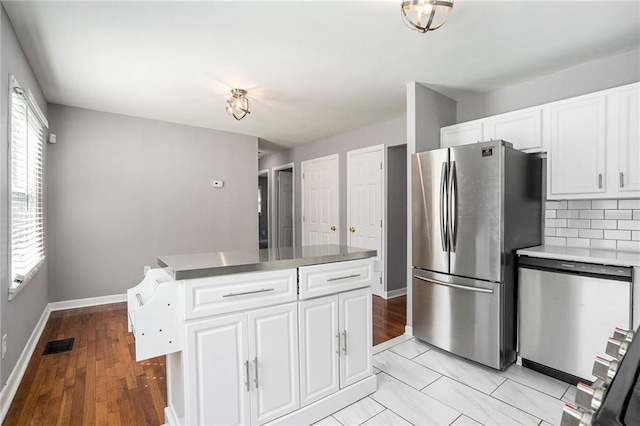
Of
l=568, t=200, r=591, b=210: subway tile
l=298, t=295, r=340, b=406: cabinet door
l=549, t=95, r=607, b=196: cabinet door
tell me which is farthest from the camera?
l=568, t=200, r=591, b=210: subway tile

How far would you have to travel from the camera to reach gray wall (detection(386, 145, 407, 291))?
4430mm

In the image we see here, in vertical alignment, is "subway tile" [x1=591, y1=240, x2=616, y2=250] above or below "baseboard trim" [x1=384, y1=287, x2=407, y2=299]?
above

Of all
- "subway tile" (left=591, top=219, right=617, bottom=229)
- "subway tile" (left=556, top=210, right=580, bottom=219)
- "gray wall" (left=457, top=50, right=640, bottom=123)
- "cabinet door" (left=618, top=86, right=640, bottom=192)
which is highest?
"gray wall" (left=457, top=50, right=640, bottom=123)

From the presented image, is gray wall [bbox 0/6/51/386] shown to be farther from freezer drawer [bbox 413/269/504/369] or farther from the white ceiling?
freezer drawer [bbox 413/269/504/369]

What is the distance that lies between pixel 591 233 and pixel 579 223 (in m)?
0.11

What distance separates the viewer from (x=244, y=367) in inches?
61.4

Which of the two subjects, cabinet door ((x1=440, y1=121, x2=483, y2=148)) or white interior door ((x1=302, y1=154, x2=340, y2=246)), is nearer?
cabinet door ((x1=440, y1=121, x2=483, y2=148))

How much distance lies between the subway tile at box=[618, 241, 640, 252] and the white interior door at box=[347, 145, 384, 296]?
2.46 meters

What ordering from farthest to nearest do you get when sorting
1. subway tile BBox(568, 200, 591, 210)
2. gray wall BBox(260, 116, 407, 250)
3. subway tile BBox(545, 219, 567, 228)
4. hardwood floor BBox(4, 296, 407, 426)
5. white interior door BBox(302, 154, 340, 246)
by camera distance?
1. white interior door BBox(302, 154, 340, 246)
2. gray wall BBox(260, 116, 407, 250)
3. subway tile BBox(545, 219, 567, 228)
4. subway tile BBox(568, 200, 591, 210)
5. hardwood floor BBox(4, 296, 407, 426)

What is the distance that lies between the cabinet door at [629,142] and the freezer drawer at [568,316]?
29.9 inches

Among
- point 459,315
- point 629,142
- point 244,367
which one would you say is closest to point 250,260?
point 244,367

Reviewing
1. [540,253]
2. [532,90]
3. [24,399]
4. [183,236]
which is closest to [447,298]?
[540,253]

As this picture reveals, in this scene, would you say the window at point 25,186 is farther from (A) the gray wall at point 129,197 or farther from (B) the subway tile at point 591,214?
(B) the subway tile at point 591,214

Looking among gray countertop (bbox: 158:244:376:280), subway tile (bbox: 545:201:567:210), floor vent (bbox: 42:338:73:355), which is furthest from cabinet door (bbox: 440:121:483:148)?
floor vent (bbox: 42:338:73:355)
